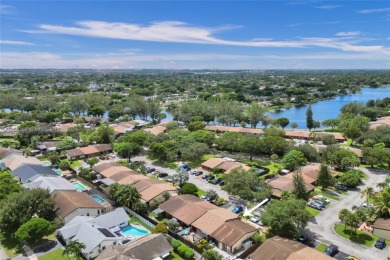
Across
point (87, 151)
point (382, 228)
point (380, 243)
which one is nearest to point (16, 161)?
point (87, 151)

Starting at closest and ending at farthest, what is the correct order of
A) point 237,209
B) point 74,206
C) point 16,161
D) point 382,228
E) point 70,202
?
1. point 382,228
2. point 74,206
3. point 70,202
4. point 237,209
5. point 16,161

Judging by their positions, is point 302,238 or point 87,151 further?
point 87,151

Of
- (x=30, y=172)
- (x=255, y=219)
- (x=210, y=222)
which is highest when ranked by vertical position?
(x=30, y=172)

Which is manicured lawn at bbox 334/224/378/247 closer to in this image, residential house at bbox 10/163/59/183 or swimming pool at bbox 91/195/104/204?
swimming pool at bbox 91/195/104/204

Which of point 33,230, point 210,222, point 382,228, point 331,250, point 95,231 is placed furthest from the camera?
point 210,222

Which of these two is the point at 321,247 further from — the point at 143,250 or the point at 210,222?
the point at 143,250

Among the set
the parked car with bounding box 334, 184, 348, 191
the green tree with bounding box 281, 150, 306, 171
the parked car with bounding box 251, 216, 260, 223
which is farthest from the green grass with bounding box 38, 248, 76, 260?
the parked car with bounding box 334, 184, 348, 191

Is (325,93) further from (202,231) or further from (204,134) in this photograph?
(202,231)
